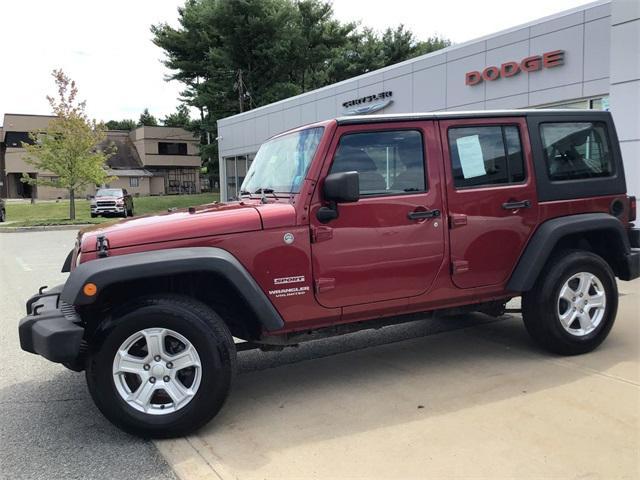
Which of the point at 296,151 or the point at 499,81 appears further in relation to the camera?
the point at 499,81

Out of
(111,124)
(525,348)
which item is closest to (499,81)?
(525,348)

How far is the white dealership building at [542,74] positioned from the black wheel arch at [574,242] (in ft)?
15.0

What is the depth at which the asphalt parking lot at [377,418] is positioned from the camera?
2918 millimetres

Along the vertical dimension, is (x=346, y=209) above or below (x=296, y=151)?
below

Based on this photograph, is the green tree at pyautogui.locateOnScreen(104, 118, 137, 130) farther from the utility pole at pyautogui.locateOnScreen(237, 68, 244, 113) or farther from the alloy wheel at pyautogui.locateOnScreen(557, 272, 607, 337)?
the alloy wheel at pyautogui.locateOnScreen(557, 272, 607, 337)

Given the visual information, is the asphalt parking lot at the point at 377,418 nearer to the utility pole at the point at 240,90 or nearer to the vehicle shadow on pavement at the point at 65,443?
the vehicle shadow on pavement at the point at 65,443

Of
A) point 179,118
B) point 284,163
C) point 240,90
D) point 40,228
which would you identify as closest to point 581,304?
point 284,163

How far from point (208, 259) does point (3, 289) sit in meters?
6.66

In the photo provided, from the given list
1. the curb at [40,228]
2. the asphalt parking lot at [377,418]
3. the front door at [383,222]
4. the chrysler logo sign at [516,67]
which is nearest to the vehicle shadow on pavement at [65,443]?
the asphalt parking lot at [377,418]

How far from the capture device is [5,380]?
14.4 feet

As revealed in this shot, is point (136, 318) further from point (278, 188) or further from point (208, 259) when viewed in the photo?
point (278, 188)

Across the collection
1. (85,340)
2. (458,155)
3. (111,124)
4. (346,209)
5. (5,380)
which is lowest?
(5,380)

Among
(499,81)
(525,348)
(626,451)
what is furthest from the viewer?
(499,81)

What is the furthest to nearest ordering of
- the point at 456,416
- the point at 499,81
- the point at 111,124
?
the point at 111,124 → the point at 499,81 → the point at 456,416
